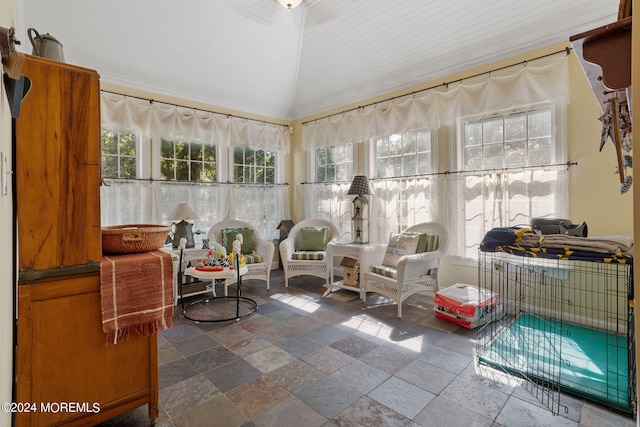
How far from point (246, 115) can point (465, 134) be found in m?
3.26

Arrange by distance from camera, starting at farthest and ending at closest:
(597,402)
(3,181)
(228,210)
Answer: (228,210)
(597,402)
(3,181)

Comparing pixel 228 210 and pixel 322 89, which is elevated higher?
pixel 322 89

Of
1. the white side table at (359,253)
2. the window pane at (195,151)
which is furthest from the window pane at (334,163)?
the window pane at (195,151)

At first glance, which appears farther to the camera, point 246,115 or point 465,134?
point 246,115

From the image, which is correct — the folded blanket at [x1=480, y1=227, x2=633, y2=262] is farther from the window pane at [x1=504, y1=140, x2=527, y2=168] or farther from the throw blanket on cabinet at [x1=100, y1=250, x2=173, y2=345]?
the throw blanket on cabinet at [x1=100, y1=250, x2=173, y2=345]

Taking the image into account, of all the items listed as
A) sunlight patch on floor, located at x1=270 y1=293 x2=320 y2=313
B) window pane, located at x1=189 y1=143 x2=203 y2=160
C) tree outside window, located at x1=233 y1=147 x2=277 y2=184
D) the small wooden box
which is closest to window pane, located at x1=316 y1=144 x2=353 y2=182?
tree outside window, located at x1=233 y1=147 x2=277 y2=184

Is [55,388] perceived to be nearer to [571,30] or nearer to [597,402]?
[597,402]

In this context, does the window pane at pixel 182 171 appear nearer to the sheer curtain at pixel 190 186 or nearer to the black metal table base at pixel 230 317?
the sheer curtain at pixel 190 186

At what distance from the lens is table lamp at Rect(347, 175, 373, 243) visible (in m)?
4.06

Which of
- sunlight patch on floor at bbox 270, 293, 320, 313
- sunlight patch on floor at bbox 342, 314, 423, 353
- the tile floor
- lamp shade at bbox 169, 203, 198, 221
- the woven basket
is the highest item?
lamp shade at bbox 169, 203, 198, 221

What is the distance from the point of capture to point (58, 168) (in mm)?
1387

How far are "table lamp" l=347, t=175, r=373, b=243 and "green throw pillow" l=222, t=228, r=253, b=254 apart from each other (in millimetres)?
1430

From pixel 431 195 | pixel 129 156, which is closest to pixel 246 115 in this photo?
pixel 129 156

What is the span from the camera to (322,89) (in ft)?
16.2
